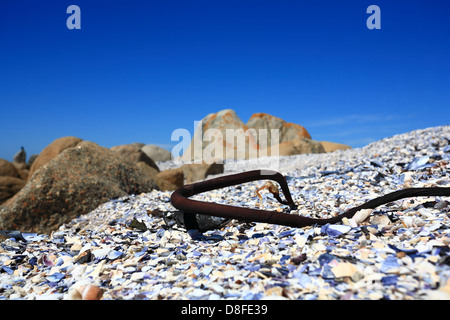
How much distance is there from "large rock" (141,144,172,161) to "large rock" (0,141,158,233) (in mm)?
15732

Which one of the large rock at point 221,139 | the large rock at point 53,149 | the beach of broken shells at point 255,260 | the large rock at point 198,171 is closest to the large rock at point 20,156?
the large rock at point 221,139

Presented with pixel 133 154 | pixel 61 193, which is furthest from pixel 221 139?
pixel 61 193

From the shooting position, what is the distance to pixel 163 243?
2.53m

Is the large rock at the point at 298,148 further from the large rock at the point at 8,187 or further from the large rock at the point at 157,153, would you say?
the large rock at the point at 8,187

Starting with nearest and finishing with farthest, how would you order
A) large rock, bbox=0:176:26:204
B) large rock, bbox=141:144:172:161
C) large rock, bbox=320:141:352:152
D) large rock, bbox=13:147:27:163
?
large rock, bbox=0:176:26:204 < large rock, bbox=320:141:352:152 < large rock, bbox=141:144:172:161 < large rock, bbox=13:147:27:163

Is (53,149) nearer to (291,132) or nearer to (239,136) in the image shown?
(239,136)

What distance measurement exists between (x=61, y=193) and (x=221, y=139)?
1637 cm

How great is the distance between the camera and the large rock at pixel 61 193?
4973 mm

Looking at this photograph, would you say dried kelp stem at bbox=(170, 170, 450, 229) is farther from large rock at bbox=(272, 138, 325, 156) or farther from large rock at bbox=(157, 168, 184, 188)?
Result: large rock at bbox=(272, 138, 325, 156)

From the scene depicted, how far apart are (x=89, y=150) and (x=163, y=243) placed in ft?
14.4

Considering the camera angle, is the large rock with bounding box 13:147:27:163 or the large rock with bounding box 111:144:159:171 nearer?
the large rock with bounding box 111:144:159:171

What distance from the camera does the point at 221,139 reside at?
69.7ft

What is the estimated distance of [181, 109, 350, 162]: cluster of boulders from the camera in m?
20.5

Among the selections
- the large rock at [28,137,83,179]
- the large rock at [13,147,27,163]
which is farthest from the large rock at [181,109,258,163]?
the large rock at [13,147,27,163]
